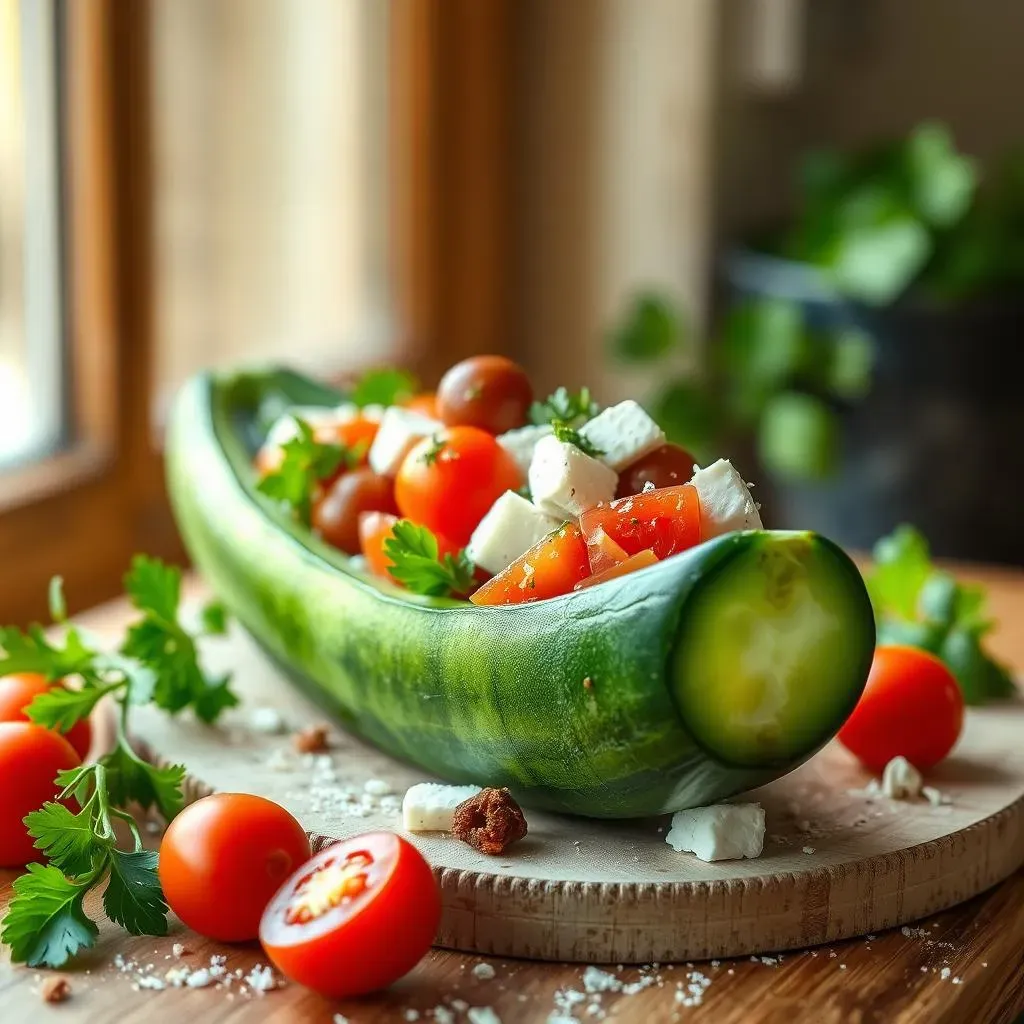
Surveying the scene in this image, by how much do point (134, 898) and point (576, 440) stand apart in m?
0.44

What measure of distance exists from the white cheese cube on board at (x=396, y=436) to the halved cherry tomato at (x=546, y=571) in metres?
0.21

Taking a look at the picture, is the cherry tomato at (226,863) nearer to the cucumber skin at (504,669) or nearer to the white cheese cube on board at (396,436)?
the cucumber skin at (504,669)

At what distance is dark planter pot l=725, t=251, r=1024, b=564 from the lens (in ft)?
7.23

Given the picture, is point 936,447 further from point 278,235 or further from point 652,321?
point 278,235

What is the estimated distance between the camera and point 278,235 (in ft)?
7.32

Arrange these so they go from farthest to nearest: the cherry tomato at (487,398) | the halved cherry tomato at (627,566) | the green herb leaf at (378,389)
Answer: the green herb leaf at (378,389), the cherry tomato at (487,398), the halved cherry tomato at (627,566)

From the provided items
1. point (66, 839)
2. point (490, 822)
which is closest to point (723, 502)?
point (490, 822)

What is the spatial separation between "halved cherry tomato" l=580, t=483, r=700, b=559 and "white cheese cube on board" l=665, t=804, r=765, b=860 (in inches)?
7.0

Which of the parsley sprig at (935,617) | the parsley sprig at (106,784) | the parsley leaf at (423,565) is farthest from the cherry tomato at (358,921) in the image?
the parsley sprig at (935,617)

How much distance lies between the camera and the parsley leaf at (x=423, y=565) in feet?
3.76

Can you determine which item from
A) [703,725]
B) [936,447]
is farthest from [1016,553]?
[703,725]

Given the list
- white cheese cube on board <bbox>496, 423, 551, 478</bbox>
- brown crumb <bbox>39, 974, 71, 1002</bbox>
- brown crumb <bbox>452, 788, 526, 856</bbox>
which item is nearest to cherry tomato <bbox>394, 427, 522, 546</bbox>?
white cheese cube on board <bbox>496, 423, 551, 478</bbox>

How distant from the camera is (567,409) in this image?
1250mm

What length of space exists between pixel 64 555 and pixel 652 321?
1014 millimetres
